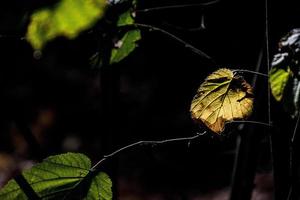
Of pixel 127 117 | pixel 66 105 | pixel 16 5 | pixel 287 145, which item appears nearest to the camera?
pixel 16 5

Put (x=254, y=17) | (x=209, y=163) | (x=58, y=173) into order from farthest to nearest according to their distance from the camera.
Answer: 1. (x=209, y=163)
2. (x=254, y=17)
3. (x=58, y=173)

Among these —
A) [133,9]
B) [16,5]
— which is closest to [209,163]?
[133,9]

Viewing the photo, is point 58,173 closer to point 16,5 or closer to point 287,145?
point 16,5

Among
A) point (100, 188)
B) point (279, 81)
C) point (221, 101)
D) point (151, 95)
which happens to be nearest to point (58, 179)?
point (100, 188)

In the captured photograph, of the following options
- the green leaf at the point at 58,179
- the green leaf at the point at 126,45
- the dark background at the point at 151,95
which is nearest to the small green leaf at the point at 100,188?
the green leaf at the point at 58,179

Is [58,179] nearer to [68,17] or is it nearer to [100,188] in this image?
[100,188]

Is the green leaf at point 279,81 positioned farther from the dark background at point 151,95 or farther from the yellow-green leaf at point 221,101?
the dark background at point 151,95
